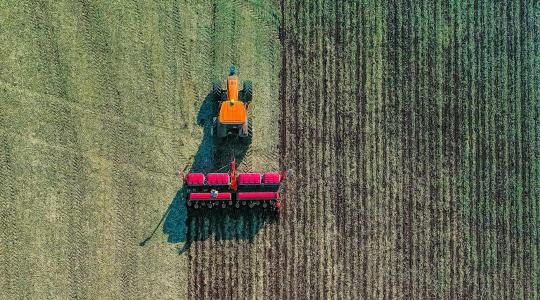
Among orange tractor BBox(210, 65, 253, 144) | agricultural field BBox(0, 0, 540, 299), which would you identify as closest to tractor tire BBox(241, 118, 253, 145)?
orange tractor BBox(210, 65, 253, 144)

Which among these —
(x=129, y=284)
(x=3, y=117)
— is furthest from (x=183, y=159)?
(x=3, y=117)

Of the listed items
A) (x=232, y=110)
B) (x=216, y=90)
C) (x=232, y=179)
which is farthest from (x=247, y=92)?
(x=232, y=179)

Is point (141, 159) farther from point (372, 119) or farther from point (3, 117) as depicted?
point (372, 119)

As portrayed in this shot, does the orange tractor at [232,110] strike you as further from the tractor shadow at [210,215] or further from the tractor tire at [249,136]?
the tractor shadow at [210,215]

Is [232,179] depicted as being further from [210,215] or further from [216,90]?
[216,90]

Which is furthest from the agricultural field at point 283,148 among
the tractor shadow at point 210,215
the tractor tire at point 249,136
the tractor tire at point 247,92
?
the tractor tire at point 247,92

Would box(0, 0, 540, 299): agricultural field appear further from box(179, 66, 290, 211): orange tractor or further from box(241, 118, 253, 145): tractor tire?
box(179, 66, 290, 211): orange tractor

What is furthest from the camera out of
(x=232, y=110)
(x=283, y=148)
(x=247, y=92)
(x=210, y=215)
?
(x=283, y=148)
